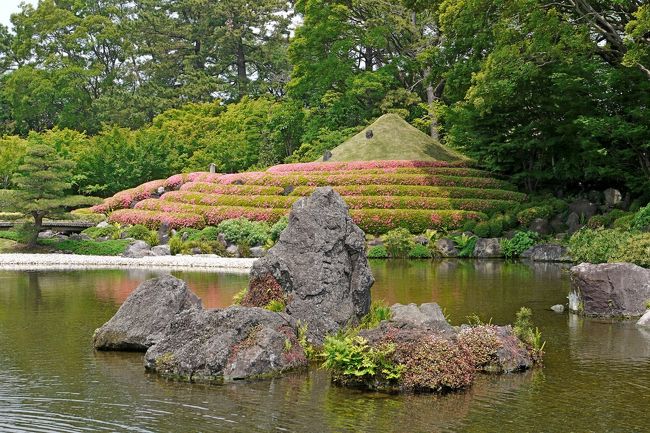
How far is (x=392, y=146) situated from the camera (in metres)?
54.6

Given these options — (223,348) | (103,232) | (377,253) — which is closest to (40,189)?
(103,232)

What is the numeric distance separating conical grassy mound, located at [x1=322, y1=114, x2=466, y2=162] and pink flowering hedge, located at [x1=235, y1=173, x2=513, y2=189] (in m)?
5.70

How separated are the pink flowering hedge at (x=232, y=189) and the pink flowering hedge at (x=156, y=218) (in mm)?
4371

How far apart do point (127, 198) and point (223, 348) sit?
1613 inches

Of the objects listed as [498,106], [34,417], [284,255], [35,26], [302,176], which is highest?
[35,26]

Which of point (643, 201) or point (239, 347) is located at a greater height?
point (643, 201)

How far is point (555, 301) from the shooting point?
22969 millimetres

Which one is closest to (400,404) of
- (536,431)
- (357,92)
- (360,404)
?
(360,404)

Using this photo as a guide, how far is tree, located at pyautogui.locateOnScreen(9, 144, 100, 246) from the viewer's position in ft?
124

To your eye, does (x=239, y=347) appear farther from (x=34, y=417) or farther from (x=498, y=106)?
(x=498, y=106)

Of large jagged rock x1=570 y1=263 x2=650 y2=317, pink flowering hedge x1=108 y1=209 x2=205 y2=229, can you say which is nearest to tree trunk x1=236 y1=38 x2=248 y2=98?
pink flowering hedge x1=108 y1=209 x2=205 y2=229

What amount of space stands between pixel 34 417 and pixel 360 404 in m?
4.89

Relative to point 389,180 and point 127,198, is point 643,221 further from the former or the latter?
point 127,198

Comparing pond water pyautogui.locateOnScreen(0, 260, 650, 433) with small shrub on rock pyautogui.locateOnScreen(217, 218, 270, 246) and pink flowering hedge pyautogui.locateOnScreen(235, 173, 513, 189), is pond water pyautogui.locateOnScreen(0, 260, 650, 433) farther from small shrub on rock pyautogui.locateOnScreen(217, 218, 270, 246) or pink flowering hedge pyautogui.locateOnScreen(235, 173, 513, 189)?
pink flowering hedge pyautogui.locateOnScreen(235, 173, 513, 189)
